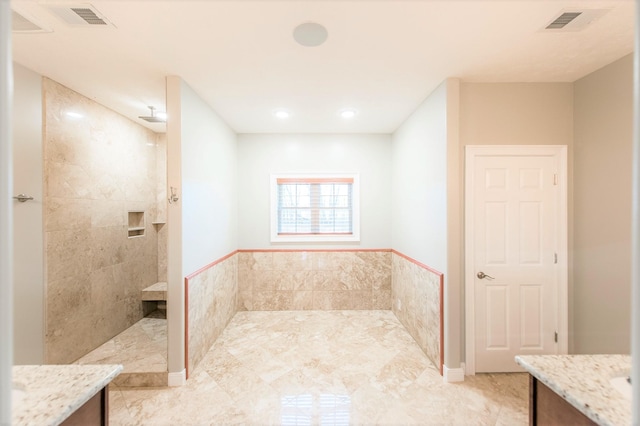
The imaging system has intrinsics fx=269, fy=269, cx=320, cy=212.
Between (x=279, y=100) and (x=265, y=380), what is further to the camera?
(x=279, y=100)

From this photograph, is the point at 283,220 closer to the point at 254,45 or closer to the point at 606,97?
the point at 254,45

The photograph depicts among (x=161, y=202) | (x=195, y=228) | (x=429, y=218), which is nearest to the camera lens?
(x=195, y=228)

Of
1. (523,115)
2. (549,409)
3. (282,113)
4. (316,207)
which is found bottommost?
(549,409)

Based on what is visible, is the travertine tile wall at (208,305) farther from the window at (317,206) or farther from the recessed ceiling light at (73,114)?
the recessed ceiling light at (73,114)

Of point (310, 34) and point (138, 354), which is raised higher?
point (310, 34)

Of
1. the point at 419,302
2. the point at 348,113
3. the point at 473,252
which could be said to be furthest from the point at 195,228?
the point at 473,252

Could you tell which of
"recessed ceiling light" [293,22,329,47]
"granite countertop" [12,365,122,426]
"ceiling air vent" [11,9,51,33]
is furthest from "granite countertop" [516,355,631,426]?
"ceiling air vent" [11,9,51,33]

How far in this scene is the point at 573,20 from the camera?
1784mm

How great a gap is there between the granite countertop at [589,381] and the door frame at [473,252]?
4.41 feet

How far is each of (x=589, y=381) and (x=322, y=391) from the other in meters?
1.92

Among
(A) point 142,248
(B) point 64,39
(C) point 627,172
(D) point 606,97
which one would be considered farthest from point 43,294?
(D) point 606,97

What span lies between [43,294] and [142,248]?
4.54 feet

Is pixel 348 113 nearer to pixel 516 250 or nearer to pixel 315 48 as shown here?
pixel 315 48

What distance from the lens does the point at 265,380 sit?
255 centimetres
